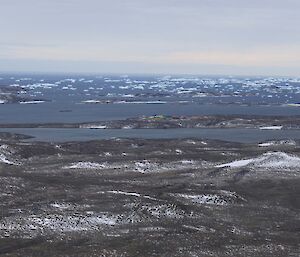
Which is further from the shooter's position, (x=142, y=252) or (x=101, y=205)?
(x=101, y=205)

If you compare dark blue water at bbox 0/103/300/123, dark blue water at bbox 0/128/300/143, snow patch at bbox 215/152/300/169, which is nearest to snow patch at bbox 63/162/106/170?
snow patch at bbox 215/152/300/169

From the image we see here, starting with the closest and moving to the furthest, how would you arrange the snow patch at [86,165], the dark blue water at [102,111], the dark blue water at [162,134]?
the snow patch at [86,165] → the dark blue water at [162,134] → the dark blue water at [102,111]

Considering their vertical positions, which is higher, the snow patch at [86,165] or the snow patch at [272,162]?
the snow patch at [272,162]

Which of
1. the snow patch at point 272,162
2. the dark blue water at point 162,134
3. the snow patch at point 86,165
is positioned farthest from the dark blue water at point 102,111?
the snow patch at point 272,162

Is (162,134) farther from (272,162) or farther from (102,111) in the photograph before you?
(102,111)

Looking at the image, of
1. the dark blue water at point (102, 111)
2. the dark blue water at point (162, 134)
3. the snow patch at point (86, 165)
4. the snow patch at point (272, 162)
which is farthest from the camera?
the dark blue water at point (102, 111)

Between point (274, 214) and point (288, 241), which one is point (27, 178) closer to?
point (274, 214)

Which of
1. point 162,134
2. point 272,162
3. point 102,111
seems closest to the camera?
point 272,162

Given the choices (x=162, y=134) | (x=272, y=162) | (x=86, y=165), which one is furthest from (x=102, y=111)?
(x=272, y=162)

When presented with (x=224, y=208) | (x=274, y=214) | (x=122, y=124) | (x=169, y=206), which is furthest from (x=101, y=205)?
(x=122, y=124)

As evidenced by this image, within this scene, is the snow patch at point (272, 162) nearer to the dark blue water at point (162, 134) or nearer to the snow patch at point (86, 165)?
the snow patch at point (86, 165)

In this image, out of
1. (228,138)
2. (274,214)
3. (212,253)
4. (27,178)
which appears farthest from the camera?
(228,138)
